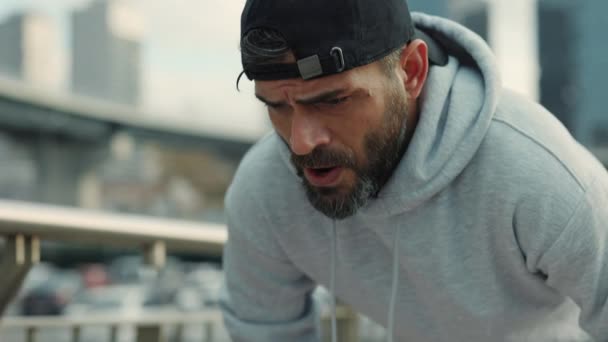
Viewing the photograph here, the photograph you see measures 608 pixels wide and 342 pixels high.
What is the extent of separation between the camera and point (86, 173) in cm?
3450

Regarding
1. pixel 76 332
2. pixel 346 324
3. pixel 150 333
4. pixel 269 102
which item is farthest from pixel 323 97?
pixel 346 324

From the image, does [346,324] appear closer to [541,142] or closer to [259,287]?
[259,287]

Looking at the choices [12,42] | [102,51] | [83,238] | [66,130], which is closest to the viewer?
[83,238]

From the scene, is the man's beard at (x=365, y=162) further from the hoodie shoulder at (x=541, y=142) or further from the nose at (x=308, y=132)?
the hoodie shoulder at (x=541, y=142)

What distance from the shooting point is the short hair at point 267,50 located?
1.76 meters

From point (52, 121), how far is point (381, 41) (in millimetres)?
30338

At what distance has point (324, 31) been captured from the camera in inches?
68.6

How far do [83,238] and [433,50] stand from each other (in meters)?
1.22

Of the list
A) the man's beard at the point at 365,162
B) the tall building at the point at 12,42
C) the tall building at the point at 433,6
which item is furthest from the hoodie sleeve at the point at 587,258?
the tall building at the point at 433,6

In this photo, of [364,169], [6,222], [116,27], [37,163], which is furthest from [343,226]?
[116,27]

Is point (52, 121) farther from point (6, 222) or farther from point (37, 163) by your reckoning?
point (6, 222)

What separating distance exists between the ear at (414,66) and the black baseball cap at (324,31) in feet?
0.41

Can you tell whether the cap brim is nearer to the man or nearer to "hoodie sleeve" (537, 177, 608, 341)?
the man

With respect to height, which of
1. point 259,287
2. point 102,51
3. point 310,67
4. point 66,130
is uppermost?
point 310,67
